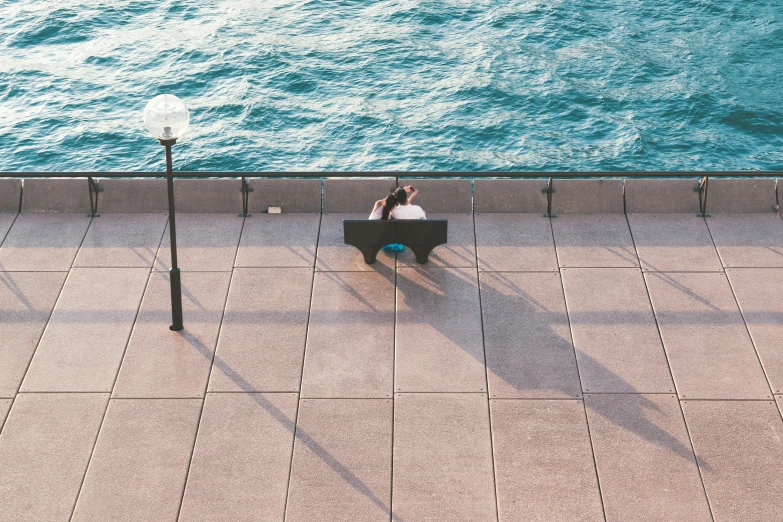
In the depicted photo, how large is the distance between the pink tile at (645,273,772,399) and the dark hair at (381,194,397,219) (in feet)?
12.0

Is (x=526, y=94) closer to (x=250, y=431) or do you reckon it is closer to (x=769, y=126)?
(x=769, y=126)

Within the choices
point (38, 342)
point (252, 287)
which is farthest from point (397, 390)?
point (38, 342)

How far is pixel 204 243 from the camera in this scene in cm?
1305

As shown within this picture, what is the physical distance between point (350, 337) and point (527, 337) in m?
2.24

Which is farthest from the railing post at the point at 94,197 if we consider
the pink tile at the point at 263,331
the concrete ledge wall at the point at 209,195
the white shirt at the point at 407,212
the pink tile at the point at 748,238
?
the pink tile at the point at 748,238

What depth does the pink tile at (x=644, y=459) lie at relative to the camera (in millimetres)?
8875

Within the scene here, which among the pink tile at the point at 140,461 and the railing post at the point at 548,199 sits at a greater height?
the railing post at the point at 548,199

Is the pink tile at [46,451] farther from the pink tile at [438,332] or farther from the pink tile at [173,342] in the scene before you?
the pink tile at [438,332]

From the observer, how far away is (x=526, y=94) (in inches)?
1238

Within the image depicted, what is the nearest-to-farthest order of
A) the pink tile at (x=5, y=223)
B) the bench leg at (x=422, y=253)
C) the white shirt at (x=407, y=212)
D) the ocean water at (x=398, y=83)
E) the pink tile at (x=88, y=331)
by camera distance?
the pink tile at (x=88, y=331) < the bench leg at (x=422, y=253) < the white shirt at (x=407, y=212) < the pink tile at (x=5, y=223) < the ocean water at (x=398, y=83)

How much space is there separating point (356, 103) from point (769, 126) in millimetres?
13955

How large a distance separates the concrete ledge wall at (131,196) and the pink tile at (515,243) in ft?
16.4

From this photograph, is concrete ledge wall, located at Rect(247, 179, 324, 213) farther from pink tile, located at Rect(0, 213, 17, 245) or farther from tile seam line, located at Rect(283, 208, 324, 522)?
pink tile, located at Rect(0, 213, 17, 245)

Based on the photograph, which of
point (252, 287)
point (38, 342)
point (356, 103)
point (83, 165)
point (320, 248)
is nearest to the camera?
point (38, 342)
